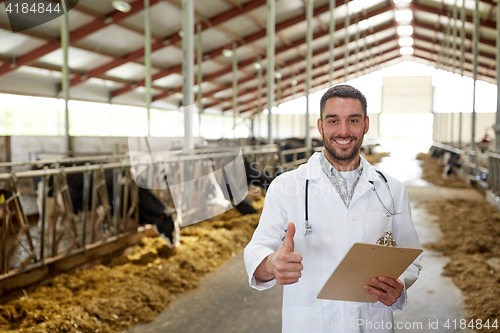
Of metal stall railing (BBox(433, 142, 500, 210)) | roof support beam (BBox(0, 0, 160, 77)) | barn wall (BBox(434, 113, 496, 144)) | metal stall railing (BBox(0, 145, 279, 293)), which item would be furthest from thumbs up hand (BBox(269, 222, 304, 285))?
barn wall (BBox(434, 113, 496, 144))

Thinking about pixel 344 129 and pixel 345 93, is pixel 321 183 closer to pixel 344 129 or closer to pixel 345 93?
pixel 344 129

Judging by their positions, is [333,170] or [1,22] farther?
[1,22]

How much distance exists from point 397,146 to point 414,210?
2252cm

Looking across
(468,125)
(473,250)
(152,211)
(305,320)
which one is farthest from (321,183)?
(468,125)

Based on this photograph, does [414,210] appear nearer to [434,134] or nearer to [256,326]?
[256,326]

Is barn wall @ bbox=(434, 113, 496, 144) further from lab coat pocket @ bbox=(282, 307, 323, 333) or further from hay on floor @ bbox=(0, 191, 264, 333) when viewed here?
lab coat pocket @ bbox=(282, 307, 323, 333)

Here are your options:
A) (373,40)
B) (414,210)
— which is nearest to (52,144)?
(414,210)

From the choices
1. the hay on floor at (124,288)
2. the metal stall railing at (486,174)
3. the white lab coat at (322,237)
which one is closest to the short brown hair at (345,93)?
the white lab coat at (322,237)

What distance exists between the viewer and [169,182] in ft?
15.6

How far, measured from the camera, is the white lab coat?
1306 mm

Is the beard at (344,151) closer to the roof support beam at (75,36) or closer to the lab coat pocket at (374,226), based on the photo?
the lab coat pocket at (374,226)

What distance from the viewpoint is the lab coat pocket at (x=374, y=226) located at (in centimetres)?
131

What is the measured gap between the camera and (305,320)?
51.8 inches

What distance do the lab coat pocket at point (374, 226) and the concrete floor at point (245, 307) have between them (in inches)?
66.6
